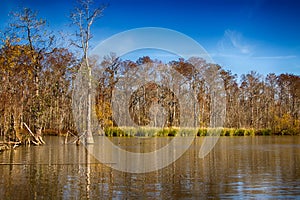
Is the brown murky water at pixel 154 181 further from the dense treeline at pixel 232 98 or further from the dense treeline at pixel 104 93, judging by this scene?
the dense treeline at pixel 232 98

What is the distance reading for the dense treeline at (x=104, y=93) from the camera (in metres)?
23.9

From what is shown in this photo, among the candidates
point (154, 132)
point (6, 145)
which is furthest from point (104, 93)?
point (6, 145)

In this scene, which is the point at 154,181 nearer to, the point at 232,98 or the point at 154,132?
the point at 154,132

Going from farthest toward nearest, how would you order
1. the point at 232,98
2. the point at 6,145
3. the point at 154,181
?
the point at 232,98
the point at 6,145
the point at 154,181

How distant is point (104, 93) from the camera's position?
44000mm

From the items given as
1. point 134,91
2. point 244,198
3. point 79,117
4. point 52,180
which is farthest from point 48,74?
point 244,198

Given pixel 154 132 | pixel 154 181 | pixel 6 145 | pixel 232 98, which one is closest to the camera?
pixel 154 181

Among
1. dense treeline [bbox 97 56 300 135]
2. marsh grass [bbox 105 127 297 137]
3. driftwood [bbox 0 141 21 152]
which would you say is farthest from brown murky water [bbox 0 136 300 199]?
dense treeline [bbox 97 56 300 135]

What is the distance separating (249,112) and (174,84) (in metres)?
13.5

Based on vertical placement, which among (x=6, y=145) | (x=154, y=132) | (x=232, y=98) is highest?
(x=232, y=98)

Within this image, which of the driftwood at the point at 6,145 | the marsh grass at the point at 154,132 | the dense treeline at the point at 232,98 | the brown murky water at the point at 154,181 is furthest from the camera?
the dense treeline at the point at 232,98

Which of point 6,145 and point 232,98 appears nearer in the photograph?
point 6,145

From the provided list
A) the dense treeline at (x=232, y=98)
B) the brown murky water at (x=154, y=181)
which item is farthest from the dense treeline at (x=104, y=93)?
the brown murky water at (x=154, y=181)

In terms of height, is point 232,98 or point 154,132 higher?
point 232,98
